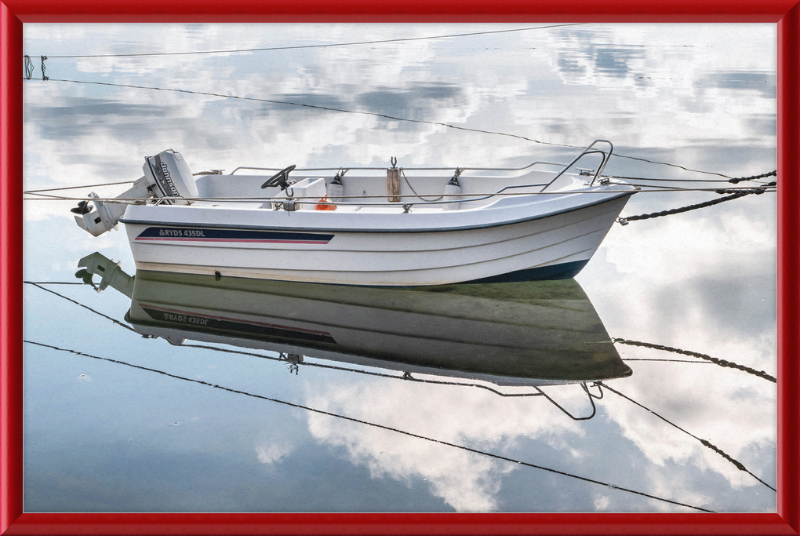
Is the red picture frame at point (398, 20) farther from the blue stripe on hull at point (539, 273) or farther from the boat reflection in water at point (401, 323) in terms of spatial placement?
the blue stripe on hull at point (539, 273)

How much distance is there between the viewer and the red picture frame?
2.36 metres

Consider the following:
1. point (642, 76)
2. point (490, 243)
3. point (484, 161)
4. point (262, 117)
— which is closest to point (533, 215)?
point (490, 243)

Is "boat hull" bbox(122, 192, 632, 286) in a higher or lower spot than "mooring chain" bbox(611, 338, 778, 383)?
higher

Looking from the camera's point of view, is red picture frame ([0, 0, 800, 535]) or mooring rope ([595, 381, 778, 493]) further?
mooring rope ([595, 381, 778, 493])

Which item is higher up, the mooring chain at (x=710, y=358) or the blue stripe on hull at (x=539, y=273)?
the blue stripe on hull at (x=539, y=273)

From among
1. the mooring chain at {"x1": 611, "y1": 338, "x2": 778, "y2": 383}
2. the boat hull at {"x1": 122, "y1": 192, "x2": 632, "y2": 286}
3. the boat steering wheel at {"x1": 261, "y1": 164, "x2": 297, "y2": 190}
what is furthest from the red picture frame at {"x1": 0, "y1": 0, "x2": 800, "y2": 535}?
the boat steering wheel at {"x1": 261, "y1": 164, "x2": 297, "y2": 190}

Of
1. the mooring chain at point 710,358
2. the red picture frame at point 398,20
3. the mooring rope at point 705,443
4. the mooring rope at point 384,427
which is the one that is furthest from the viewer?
the mooring chain at point 710,358

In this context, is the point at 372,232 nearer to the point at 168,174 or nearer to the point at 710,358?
the point at 168,174

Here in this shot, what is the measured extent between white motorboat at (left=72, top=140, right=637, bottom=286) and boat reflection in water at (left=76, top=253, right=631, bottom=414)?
19 centimetres

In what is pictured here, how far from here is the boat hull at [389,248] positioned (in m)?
7.33

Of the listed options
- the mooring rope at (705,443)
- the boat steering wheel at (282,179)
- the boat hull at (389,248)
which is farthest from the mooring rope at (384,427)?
the boat steering wheel at (282,179)

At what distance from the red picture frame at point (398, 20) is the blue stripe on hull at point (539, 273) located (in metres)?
5.11

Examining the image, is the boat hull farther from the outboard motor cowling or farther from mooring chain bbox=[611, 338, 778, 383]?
mooring chain bbox=[611, 338, 778, 383]

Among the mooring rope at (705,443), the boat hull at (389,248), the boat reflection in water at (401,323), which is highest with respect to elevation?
the boat hull at (389,248)
